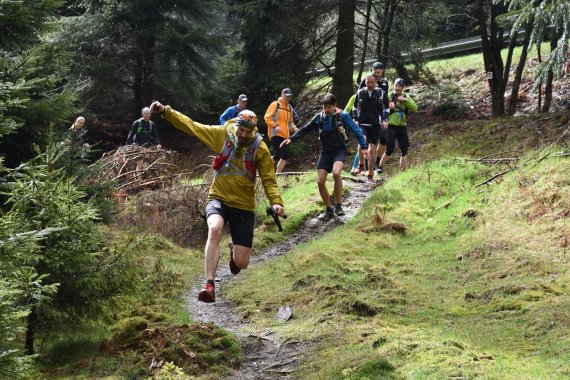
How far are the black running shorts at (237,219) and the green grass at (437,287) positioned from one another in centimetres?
96

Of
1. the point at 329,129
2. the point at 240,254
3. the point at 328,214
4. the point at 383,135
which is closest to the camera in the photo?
the point at 240,254

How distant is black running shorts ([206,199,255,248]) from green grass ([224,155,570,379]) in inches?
37.6

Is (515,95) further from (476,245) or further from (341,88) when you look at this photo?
(476,245)

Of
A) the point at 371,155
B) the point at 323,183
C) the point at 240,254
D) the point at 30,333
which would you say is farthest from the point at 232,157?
the point at 371,155

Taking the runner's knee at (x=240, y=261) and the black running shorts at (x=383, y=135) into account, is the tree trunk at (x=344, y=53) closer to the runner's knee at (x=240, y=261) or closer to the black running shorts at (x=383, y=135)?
the black running shorts at (x=383, y=135)

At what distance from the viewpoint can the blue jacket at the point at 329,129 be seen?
12789 millimetres

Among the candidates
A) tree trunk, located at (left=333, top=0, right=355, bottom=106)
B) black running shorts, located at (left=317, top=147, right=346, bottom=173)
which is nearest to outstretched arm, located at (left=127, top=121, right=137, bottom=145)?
black running shorts, located at (left=317, top=147, right=346, bottom=173)

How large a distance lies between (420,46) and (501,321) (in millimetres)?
17671

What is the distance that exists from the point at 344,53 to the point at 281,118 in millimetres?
8435

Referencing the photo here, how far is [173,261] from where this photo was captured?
456 inches

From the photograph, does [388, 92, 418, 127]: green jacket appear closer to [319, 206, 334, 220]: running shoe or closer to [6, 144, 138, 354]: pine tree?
[319, 206, 334, 220]: running shoe

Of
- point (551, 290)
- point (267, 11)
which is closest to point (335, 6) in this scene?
point (267, 11)

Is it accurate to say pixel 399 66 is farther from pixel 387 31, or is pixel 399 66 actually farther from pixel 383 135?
pixel 383 135

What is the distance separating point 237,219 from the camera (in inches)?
339
